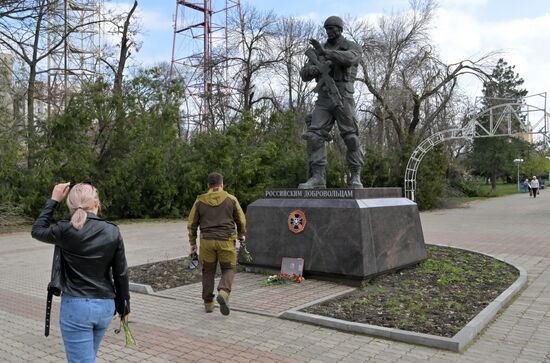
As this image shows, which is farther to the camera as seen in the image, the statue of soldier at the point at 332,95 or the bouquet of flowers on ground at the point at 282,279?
the statue of soldier at the point at 332,95

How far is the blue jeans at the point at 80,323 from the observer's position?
3148 millimetres

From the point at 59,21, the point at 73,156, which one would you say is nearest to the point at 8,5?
the point at 59,21

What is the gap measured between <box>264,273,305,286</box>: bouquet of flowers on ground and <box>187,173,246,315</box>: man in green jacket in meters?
1.60

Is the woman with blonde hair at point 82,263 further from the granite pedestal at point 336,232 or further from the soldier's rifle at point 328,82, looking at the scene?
the soldier's rifle at point 328,82

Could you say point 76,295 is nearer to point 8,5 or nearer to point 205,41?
point 8,5

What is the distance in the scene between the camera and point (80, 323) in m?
3.15

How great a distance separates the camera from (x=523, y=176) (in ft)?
248

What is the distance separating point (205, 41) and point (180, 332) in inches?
957

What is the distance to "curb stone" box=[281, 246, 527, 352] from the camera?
4.90 metres

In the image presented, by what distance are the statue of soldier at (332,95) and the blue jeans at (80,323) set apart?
584 centimetres

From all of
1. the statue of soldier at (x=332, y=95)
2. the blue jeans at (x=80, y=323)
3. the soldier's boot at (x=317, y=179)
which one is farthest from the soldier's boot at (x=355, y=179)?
the blue jeans at (x=80, y=323)

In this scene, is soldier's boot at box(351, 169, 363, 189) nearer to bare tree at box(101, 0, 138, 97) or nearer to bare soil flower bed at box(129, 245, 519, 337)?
bare soil flower bed at box(129, 245, 519, 337)

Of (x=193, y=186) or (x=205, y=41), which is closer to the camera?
(x=193, y=186)

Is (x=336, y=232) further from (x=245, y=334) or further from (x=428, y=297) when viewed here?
(x=245, y=334)
